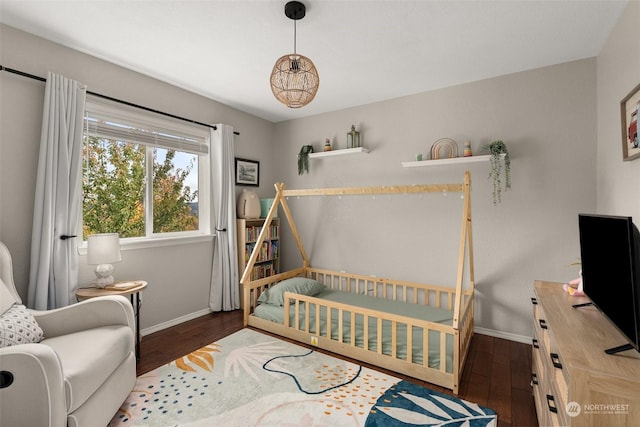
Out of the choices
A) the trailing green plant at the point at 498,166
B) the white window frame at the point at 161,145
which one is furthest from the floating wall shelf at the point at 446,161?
the white window frame at the point at 161,145

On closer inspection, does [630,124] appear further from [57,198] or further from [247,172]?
[57,198]

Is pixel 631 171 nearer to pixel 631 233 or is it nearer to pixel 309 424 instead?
pixel 631 233

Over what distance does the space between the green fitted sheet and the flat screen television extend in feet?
3.75

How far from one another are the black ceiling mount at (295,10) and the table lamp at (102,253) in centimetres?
211

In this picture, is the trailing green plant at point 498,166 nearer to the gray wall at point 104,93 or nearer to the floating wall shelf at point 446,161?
A: the floating wall shelf at point 446,161

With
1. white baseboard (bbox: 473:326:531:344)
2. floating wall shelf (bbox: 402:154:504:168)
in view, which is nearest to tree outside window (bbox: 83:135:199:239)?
floating wall shelf (bbox: 402:154:504:168)

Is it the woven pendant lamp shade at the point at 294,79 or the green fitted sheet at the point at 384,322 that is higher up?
the woven pendant lamp shade at the point at 294,79

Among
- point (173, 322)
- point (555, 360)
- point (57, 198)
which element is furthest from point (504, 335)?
point (57, 198)

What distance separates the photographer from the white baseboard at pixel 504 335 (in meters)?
2.84

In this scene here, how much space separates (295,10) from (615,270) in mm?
2161

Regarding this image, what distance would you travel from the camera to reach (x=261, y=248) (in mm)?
3908

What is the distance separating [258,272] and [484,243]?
2666 millimetres

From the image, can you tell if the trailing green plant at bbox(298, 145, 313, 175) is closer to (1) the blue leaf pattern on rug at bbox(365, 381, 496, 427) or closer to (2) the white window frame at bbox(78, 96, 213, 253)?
(2) the white window frame at bbox(78, 96, 213, 253)

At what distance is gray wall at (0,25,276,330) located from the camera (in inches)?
85.3
